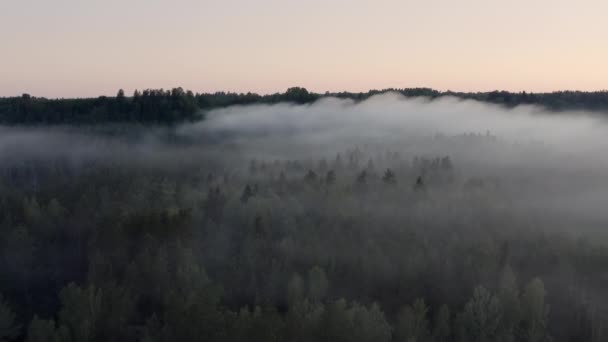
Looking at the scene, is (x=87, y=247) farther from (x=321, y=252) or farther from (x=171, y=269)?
→ (x=321, y=252)

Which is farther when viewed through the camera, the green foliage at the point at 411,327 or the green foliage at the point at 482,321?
the green foliage at the point at 482,321

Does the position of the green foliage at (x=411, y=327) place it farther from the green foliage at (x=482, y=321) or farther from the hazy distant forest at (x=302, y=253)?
the green foliage at (x=482, y=321)

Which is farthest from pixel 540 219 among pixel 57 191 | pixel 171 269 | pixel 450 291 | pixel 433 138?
pixel 433 138

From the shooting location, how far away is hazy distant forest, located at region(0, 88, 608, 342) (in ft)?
168

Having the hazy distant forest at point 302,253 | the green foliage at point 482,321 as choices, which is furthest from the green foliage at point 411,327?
the green foliage at point 482,321

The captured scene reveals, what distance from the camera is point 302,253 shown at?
71625 mm

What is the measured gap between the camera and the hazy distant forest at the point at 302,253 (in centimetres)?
5131

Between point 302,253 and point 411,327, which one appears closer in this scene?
point 411,327

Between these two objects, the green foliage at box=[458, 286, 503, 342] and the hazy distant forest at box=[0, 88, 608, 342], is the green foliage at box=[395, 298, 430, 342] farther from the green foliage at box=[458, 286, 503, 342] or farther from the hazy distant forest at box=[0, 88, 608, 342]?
the green foliage at box=[458, 286, 503, 342]

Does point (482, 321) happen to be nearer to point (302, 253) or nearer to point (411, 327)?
point (411, 327)

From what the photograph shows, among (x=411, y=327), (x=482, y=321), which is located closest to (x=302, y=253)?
(x=411, y=327)

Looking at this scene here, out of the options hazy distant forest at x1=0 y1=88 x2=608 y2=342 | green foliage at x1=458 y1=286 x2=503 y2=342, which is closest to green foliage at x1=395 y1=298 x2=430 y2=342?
hazy distant forest at x1=0 y1=88 x2=608 y2=342

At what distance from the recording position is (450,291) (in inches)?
2586

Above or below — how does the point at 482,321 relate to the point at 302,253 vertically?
below
